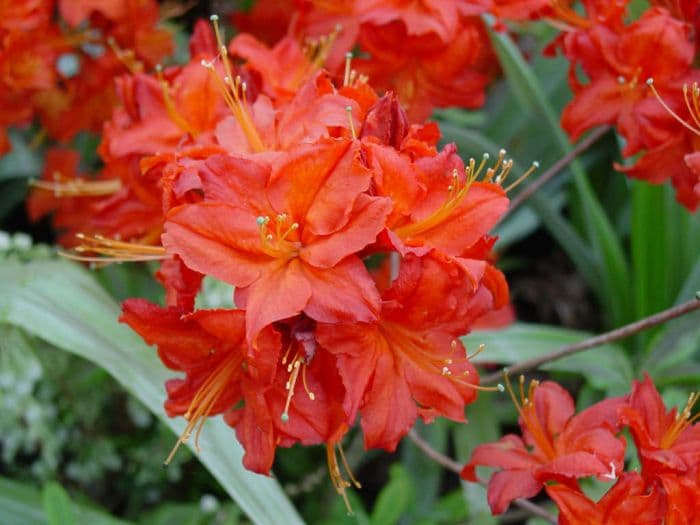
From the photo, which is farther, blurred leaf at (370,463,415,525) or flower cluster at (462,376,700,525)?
blurred leaf at (370,463,415,525)

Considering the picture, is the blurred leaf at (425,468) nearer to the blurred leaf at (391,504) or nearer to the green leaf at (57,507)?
the blurred leaf at (391,504)

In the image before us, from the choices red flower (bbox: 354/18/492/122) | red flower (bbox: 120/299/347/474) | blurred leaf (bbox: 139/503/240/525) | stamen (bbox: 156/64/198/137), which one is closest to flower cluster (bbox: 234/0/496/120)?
red flower (bbox: 354/18/492/122)

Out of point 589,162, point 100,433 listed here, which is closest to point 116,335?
point 100,433

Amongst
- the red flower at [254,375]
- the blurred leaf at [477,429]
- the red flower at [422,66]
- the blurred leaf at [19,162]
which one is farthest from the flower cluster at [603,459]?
the blurred leaf at [19,162]

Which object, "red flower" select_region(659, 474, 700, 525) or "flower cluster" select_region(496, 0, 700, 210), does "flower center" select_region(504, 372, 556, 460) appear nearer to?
"red flower" select_region(659, 474, 700, 525)

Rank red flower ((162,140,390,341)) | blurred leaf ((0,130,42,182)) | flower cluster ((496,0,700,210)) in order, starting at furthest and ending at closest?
blurred leaf ((0,130,42,182)), flower cluster ((496,0,700,210)), red flower ((162,140,390,341))

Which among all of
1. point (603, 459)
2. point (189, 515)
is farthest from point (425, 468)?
point (603, 459)

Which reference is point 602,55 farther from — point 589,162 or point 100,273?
point 100,273

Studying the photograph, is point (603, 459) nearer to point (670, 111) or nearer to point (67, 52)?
point (670, 111)
